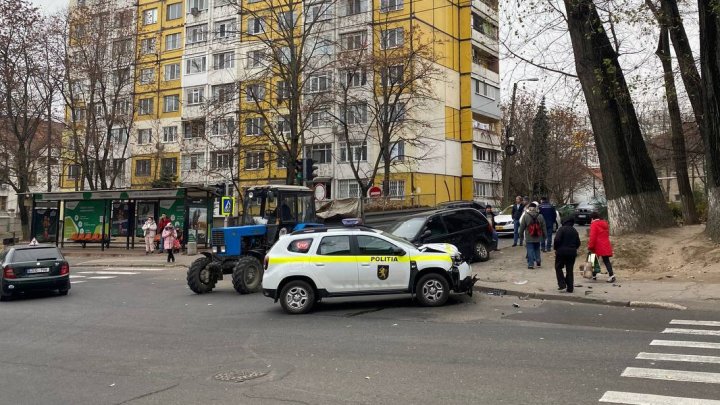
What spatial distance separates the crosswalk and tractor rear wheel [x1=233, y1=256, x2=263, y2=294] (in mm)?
9352

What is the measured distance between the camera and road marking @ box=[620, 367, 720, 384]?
5908mm

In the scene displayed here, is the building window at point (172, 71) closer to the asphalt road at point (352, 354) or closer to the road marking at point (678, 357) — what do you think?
the asphalt road at point (352, 354)

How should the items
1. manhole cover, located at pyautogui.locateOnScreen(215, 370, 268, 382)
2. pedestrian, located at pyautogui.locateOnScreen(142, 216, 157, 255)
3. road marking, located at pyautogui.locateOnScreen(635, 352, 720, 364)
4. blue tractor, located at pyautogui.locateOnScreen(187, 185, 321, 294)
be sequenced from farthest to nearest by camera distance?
pedestrian, located at pyautogui.locateOnScreen(142, 216, 157, 255) < blue tractor, located at pyautogui.locateOnScreen(187, 185, 321, 294) < road marking, located at pyautogui.locateOnScreen(635, 352, 720, 364) < manhole cover, located at pyautogui.locateOnScreen(215, 370, 268, 382)

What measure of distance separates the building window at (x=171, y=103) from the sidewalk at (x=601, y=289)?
1906 inches

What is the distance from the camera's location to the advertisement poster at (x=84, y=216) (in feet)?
100

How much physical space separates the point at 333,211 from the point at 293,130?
548 centimetres

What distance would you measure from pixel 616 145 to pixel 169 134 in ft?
163

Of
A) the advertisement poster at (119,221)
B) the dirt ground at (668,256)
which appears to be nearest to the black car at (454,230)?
the dirt ground at (668,256)

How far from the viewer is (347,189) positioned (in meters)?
47.9

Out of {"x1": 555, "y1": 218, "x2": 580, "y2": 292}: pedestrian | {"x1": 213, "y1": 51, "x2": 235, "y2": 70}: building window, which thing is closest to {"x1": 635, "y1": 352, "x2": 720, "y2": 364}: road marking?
{"x1": 555, "y1": 218, "x2": 580, "y2": 292}: pedestrian

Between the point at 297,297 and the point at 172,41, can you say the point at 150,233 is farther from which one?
the point at 172,41

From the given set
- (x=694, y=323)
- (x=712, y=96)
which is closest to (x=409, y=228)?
(x=694, y=323)

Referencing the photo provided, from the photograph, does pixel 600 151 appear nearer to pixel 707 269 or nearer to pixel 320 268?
pixel 707 269

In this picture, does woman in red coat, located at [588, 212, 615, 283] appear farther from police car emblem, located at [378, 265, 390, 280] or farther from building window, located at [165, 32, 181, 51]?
building window, located at [165, 32, 181, 51]
